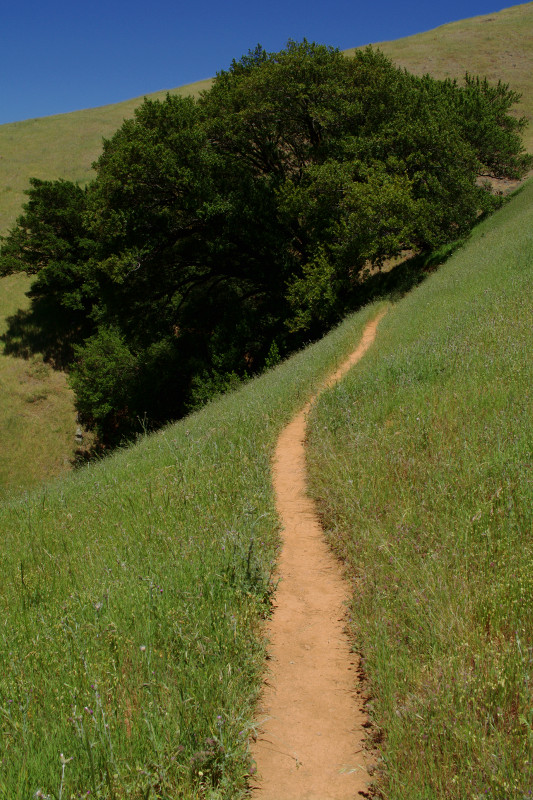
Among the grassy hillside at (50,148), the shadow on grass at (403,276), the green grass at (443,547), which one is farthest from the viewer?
the grassy hillside at (50,148)

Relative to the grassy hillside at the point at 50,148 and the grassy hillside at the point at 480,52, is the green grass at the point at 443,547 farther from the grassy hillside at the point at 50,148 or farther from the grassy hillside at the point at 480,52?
the grassy hillside at the point at 480,52

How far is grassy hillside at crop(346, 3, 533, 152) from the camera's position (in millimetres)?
49969

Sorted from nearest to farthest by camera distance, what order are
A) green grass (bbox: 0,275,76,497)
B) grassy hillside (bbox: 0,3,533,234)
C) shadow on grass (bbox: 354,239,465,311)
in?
shadow on grass (bbox: 354,239,465,311) < green grass (bbox: 0,275,76,497) < grassy hillside (bbox: 0,3,533,234)

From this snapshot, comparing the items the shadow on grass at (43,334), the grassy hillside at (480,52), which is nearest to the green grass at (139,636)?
the shadow on grass at (43,334)

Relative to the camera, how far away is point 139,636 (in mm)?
3080

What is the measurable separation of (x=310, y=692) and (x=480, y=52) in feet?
234

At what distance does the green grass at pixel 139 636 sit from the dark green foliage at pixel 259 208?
1674cm

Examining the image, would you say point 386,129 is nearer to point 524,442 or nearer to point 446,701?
point 524,442

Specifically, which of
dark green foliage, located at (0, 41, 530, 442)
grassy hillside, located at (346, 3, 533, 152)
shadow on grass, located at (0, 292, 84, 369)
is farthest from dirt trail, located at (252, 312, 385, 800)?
grassy hillside, located at (346, 3, 533, 152)

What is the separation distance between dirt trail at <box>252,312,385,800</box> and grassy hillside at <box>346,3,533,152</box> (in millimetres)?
45485

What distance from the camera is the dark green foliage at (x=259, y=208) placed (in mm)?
21016

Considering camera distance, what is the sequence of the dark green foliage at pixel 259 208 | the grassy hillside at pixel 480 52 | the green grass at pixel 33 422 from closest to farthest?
the dark green foliage at pixel 259 208
the green grass at pixel 33 422
the grassy hillside at pixel 480 52

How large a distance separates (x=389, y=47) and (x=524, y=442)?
3011 inches

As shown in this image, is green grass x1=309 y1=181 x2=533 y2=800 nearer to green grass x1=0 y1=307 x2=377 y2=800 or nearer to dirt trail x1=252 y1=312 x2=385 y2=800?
dirt trail x1=252 y1=312 x2=385 y2=800
